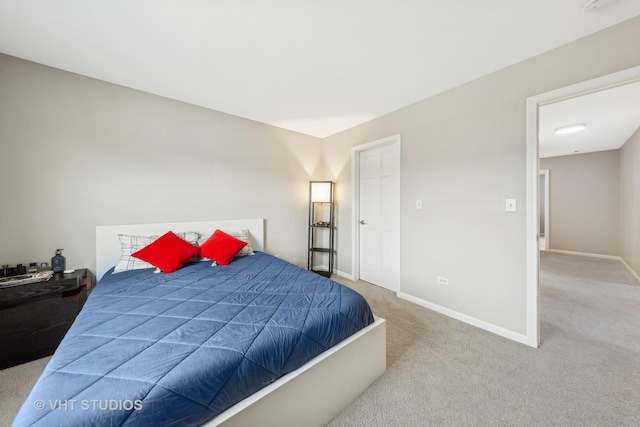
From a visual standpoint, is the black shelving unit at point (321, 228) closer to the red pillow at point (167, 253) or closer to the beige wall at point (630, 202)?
the red pillow at point (167, 253)

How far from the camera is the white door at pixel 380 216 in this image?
126 inches

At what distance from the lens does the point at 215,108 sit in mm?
3010

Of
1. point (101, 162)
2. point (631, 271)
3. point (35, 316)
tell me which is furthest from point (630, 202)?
point (35, 316)

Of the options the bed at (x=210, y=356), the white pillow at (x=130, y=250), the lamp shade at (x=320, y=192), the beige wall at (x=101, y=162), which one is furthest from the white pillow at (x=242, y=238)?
the lamp shade at (x=320, y=192)

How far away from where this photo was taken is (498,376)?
5.46 ft

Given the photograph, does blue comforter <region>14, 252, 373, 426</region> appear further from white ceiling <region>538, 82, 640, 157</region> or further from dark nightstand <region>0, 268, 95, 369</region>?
white ceiling <region>538, 82, 640, 157</region>

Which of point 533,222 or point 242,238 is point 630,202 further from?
point 242,238

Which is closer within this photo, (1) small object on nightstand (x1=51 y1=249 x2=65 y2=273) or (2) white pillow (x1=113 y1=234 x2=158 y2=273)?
(1) small object on nightstand (x1=51 y1=249 x2=65 y2=273)

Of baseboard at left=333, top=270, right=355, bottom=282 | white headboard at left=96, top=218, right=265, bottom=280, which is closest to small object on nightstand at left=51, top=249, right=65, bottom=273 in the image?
white headboard at left=96, top=218, right=265, bottom=280

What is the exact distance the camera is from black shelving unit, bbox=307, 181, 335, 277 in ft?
12.6

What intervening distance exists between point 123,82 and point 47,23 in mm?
750

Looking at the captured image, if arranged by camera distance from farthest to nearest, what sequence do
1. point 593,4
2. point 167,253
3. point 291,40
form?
point 167,253 < point 291,40 < point 593,4

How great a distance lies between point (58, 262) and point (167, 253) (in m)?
0.88

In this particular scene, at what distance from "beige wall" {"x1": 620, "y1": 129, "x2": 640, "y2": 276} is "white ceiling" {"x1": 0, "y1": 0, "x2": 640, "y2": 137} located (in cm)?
381
